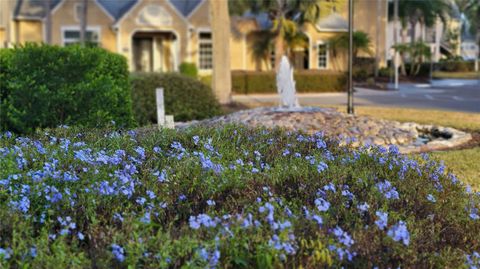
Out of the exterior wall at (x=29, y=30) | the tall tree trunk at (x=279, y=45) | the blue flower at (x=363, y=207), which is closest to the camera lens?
the blue flower at (x=363, y=207)

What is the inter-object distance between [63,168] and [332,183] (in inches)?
67.7

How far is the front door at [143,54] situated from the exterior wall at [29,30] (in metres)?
4.84

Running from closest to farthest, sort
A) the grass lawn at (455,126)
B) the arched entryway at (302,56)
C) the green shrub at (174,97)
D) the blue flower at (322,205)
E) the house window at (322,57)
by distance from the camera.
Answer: the blue flower at (322,205)
the grass lawn at (455,126)
the green shrub at (174,97)
the arched entryway at (302,56)
the house window at (322,57)

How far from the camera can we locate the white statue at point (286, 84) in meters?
12.3

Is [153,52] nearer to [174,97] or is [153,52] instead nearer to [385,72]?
Answer: [385,72]

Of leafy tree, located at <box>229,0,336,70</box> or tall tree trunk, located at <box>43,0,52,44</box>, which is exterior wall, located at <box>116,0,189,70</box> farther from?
Answer: leafy tree, located at <box>229,0,336,70</box>

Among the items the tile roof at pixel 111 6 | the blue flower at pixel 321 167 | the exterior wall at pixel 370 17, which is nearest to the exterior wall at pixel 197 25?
the tile roof at pixel 111 6

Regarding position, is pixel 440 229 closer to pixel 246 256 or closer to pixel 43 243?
pixel 246 256

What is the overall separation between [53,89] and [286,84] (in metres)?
4.45

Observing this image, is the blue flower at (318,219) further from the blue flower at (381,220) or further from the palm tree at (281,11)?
the palm tree at (281,11)

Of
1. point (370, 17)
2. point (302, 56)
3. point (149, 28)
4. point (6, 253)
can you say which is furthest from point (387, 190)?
point (370, 17)

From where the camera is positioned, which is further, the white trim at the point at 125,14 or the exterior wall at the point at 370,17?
the exterior wall at the point at 370,17

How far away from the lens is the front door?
109 ft

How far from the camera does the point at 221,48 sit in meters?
18.9
